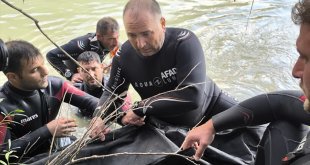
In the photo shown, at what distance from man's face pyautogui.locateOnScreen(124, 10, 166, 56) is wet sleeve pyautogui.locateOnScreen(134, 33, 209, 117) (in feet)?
0.59

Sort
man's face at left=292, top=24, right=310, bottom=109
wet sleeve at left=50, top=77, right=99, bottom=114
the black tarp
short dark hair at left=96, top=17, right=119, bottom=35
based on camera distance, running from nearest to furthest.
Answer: man's face at left=292, top=24, right=310, bottom=109
the black tarp
wet sleeve at left=50, top=77, right=99, bottom=114
short dark hair at left=96, top=17, right=119, bottom=35

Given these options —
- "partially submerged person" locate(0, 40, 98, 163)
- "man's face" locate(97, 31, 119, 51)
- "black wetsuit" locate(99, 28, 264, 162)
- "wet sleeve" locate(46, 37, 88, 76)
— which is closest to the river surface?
"wet sleeve" locate(46, 37, 88, 76)

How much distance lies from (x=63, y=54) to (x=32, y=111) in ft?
5.55

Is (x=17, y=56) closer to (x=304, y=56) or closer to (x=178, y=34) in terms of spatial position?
(x=178, y=34)

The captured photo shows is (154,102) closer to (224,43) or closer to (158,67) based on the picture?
(158,67)

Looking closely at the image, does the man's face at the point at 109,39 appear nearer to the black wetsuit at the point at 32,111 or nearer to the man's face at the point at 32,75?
the black wetsuit at the point at 32,111

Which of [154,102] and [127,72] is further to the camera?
[127,72]

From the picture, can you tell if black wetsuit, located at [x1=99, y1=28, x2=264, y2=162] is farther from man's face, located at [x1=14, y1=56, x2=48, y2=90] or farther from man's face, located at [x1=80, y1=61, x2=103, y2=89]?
man's face, located at [x1=80, y1=61, x2=103, y2=89]

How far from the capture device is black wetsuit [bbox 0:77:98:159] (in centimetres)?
264

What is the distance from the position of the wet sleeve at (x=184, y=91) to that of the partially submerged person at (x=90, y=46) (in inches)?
66.8

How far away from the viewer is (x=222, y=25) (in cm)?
639

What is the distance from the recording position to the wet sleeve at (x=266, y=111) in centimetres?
205

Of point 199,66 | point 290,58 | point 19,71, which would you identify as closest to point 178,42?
point 199,66

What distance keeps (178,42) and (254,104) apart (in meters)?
0.76
